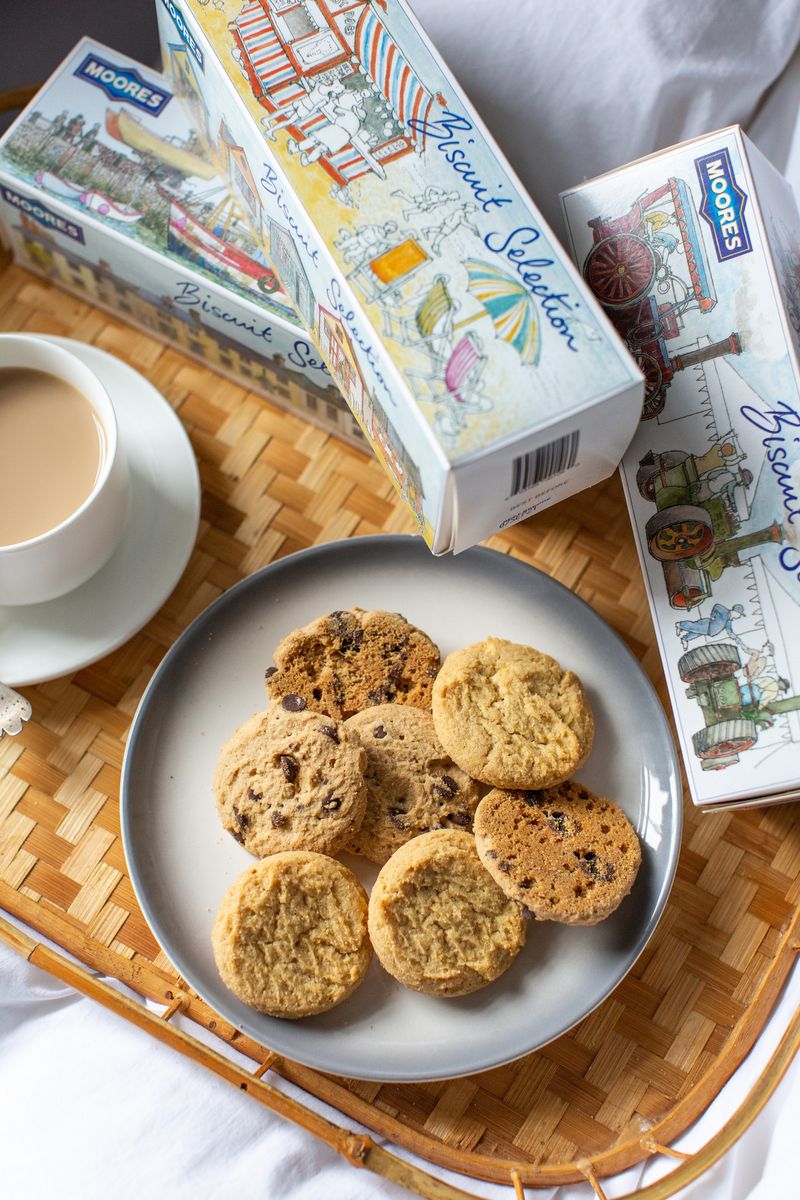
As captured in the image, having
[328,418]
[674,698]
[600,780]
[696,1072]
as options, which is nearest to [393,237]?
[328,418]

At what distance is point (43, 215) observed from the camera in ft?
4.07

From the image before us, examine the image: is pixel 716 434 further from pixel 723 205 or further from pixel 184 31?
pixel 184 31

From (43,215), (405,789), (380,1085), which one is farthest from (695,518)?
(43,215)

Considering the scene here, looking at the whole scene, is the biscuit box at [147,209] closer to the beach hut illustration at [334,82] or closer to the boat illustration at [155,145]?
the boat illustration at [155,145]

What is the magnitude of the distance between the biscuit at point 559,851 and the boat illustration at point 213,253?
631mm

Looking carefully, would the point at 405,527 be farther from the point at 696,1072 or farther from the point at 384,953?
the point at 696,1072

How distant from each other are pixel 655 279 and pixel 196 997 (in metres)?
0.90

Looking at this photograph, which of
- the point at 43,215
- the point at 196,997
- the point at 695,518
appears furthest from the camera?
the point at 43,215

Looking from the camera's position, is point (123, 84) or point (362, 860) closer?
point (362, 860)

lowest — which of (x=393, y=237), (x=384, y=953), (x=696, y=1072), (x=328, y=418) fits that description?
(x=696, y=1072)

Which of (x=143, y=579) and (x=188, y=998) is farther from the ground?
(x=143, y=579)

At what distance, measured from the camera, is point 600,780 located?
1.16 meters

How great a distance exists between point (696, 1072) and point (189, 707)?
0.70 metres

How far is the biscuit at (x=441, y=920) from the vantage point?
1.05 meters
